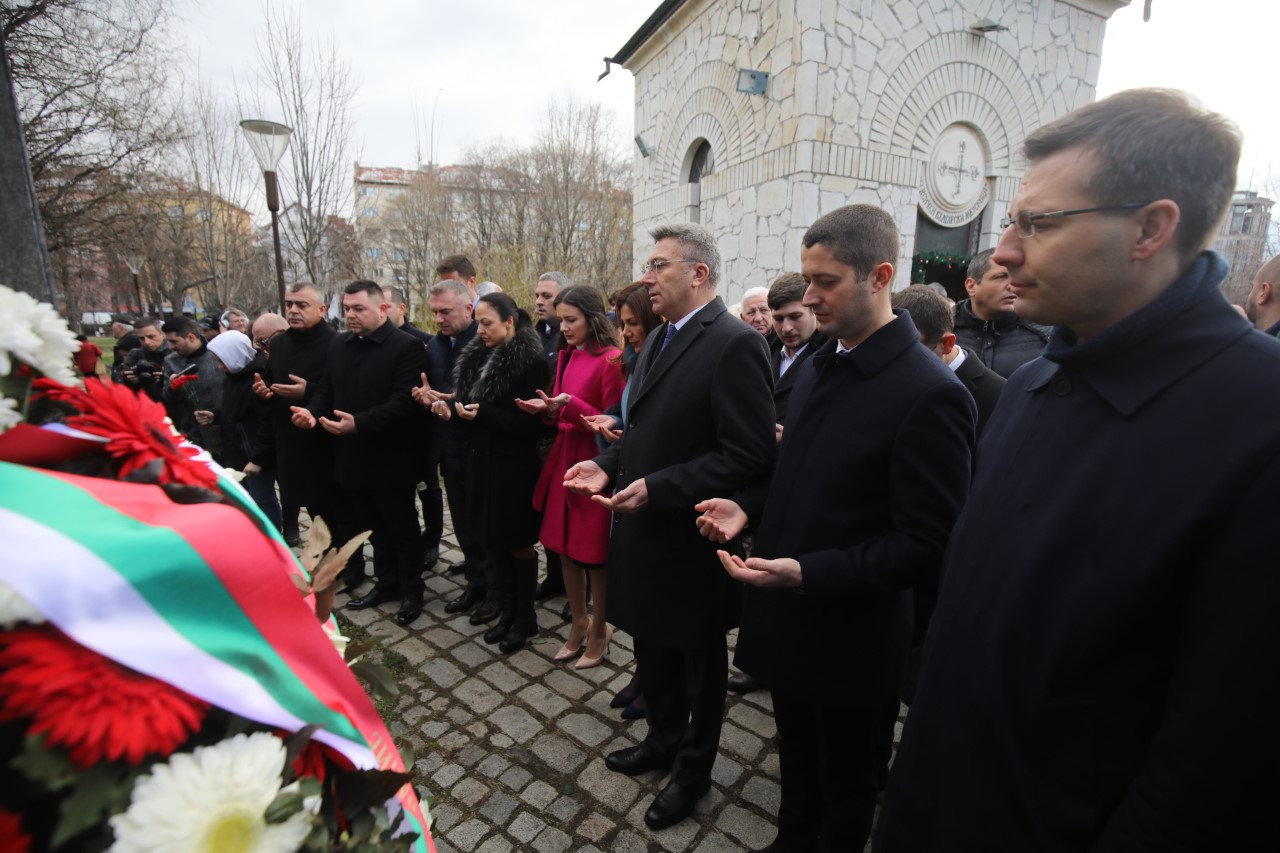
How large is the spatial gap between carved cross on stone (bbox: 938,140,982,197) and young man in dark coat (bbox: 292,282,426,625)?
969cm

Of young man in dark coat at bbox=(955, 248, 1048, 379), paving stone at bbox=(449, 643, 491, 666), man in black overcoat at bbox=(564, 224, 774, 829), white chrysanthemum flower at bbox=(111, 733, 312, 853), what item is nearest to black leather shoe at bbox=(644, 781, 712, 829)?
man in black overcoat at bbox=(564, 224, 774, 829)

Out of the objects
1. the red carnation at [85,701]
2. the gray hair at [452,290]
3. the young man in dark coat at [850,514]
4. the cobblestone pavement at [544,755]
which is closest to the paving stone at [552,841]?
the cobblestone pavement at [544,755]

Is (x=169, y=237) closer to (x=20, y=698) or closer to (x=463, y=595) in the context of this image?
(x=463, y=595)

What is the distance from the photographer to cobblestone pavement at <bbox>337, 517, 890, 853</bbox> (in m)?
2.51

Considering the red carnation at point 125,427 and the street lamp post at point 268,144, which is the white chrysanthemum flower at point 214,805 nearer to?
the red carnation at point 125,427

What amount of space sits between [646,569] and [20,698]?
204 cm

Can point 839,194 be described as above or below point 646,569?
above

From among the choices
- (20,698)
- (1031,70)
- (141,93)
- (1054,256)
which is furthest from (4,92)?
(1031,70)

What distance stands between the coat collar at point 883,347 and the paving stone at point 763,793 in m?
1.94

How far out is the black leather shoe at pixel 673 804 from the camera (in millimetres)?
2527

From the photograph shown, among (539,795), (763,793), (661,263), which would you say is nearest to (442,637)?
(539,795)

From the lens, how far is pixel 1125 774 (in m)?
1.13

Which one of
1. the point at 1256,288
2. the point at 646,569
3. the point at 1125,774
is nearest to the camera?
the point at 1125,774

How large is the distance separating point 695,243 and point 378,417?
263 centimetres
